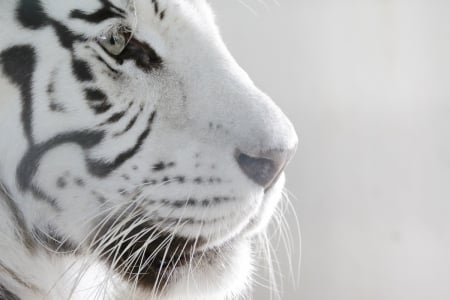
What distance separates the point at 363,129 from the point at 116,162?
0.57 m

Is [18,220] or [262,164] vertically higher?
[262,164]

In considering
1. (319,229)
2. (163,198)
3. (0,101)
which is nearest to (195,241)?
(163,198)

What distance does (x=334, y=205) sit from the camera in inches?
41.6

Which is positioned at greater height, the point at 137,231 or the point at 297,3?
the point at 297,3

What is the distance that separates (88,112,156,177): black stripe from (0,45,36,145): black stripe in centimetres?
7

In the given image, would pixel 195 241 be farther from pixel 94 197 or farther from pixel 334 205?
pixel 334 205

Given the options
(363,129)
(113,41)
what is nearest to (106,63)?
(113,41)

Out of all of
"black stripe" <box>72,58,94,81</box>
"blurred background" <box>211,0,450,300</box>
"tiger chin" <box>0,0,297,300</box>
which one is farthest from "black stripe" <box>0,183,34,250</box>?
"blurred background" <box>211,0,450,300</box>

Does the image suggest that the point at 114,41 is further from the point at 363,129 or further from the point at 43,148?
the point at 363,129

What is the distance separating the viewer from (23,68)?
56 centimetres

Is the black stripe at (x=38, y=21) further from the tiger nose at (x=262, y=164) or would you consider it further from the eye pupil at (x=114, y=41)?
the tiger nose at (x=262, y=164)

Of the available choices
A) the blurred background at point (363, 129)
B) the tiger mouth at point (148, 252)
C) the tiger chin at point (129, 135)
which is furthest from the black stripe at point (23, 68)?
the blurred background at point (363, 129)

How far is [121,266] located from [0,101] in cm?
18

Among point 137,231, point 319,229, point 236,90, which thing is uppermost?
point 236,90
